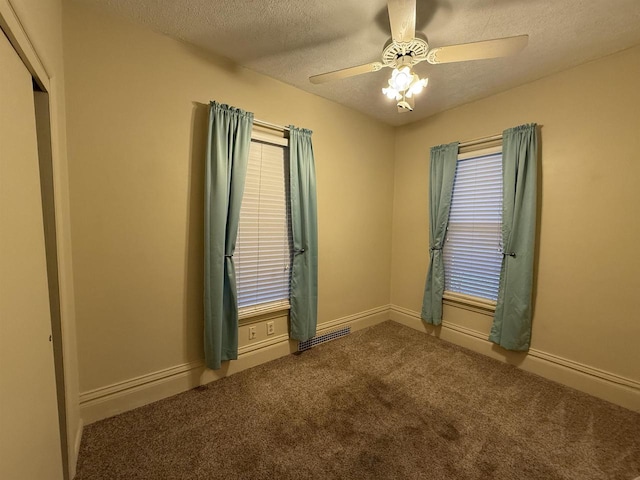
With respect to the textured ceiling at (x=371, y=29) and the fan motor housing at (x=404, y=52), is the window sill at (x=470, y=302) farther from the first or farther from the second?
the fan motor housing at (x=404, y=52)

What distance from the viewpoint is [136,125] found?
180cm

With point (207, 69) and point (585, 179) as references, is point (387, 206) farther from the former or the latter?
point (207, 69)

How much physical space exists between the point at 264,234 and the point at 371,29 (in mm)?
1750

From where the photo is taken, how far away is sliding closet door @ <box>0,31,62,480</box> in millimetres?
813

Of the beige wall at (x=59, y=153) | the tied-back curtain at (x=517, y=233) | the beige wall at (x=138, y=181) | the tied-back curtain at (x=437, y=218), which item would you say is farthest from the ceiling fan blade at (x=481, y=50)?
the beige wall at (x=59, y=153)

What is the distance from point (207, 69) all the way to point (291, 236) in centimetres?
152

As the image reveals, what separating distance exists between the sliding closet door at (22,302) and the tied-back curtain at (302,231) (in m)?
1.69

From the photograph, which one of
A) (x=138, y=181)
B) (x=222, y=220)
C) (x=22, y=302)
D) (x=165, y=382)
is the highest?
(x=138, y=181)

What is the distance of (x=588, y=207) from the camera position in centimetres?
211

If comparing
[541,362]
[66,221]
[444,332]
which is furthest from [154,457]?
[541,362]

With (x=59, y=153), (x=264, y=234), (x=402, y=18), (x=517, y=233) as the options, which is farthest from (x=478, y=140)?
(x=59, y=153)

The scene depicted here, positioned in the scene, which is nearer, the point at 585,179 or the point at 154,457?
the point at 154,457

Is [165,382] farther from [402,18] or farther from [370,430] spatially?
[402,18]

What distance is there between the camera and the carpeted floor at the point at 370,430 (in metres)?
1.45
